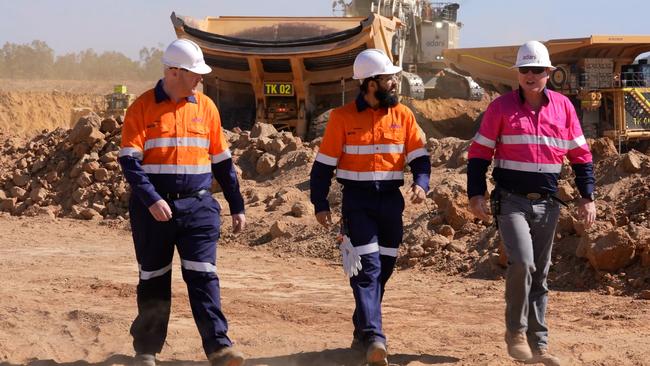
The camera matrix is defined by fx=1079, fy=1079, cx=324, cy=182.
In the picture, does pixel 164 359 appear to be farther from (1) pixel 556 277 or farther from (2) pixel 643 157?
(2) pixel 643 157

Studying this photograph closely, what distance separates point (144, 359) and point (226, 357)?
0.62 metres

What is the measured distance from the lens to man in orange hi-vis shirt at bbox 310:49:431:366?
6.38 meters

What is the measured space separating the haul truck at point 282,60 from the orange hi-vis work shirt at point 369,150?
11.8 m

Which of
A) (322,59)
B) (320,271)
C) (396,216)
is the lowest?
(320,271)

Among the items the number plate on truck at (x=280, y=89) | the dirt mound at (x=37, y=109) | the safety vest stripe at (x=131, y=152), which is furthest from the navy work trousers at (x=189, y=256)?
the dirt mound at (x=37, y=109)

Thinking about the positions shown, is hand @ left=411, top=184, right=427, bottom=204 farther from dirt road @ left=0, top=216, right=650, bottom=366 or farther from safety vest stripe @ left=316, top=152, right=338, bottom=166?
dirt road @ left=0, top=216, right=650, bottom=366

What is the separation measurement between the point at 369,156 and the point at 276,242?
6.46 metres

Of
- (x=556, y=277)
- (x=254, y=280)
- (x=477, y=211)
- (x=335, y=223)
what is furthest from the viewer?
(x=335, y=223)

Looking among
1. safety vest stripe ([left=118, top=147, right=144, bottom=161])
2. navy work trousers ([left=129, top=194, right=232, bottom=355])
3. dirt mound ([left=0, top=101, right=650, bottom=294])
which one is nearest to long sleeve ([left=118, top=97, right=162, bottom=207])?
safety vest stripe ([left=118, top=147, right=144, bottom=161])

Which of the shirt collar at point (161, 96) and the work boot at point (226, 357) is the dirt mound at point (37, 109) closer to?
the shirt collar at point (161, 96)

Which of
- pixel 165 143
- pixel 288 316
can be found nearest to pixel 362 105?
pixel 165 143

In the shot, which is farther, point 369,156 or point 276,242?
point 276,242

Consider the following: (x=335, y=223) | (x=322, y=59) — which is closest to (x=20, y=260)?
(x=335, y=223)

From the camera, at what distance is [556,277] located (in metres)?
9.96
